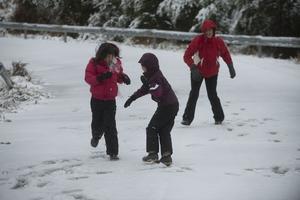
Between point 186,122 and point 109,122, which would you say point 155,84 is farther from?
point 186,122

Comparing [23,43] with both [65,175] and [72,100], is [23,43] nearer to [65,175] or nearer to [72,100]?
[72,100]

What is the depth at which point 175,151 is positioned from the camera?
755cm

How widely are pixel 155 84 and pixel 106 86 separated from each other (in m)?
0.76

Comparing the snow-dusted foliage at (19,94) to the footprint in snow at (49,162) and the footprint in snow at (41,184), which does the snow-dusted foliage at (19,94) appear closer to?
the footprint in snow at (49,162)

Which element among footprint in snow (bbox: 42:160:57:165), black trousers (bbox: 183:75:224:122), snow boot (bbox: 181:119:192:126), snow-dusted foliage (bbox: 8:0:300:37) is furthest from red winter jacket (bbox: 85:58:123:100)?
snow-dusted foliage (bbox: 8:0:300:37)

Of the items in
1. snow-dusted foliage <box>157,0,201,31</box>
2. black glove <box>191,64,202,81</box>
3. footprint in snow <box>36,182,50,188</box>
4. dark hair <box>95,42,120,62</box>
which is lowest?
footprint in snow <box>36,182,50,188</box>

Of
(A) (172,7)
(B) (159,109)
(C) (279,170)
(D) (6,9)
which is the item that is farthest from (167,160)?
(D) (6,9)

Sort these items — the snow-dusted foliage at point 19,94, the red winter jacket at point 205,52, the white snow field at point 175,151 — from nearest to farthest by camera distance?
the white snow field at point 175,151 → the red winter jacket at point 205,52 → the snow-dusted foliage at point 19,94

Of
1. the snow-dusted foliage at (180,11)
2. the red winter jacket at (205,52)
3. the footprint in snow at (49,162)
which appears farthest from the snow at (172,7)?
the footprint in snow at (49,162)

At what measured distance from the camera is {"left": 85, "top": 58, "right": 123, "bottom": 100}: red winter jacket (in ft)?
22.6

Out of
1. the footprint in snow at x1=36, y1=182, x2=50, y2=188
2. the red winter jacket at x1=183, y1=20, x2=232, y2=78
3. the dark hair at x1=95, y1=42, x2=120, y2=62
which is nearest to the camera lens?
the footprint in snow at x1=36, y1=182, x2=50, y2=188

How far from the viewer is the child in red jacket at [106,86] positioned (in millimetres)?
6871

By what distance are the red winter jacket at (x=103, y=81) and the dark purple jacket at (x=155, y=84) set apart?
466 millimetres

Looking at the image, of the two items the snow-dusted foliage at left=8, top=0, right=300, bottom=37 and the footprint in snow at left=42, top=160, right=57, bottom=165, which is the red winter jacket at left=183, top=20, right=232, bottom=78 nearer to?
the footprint in snow at left=42, top=160, right=57, bottom=165
